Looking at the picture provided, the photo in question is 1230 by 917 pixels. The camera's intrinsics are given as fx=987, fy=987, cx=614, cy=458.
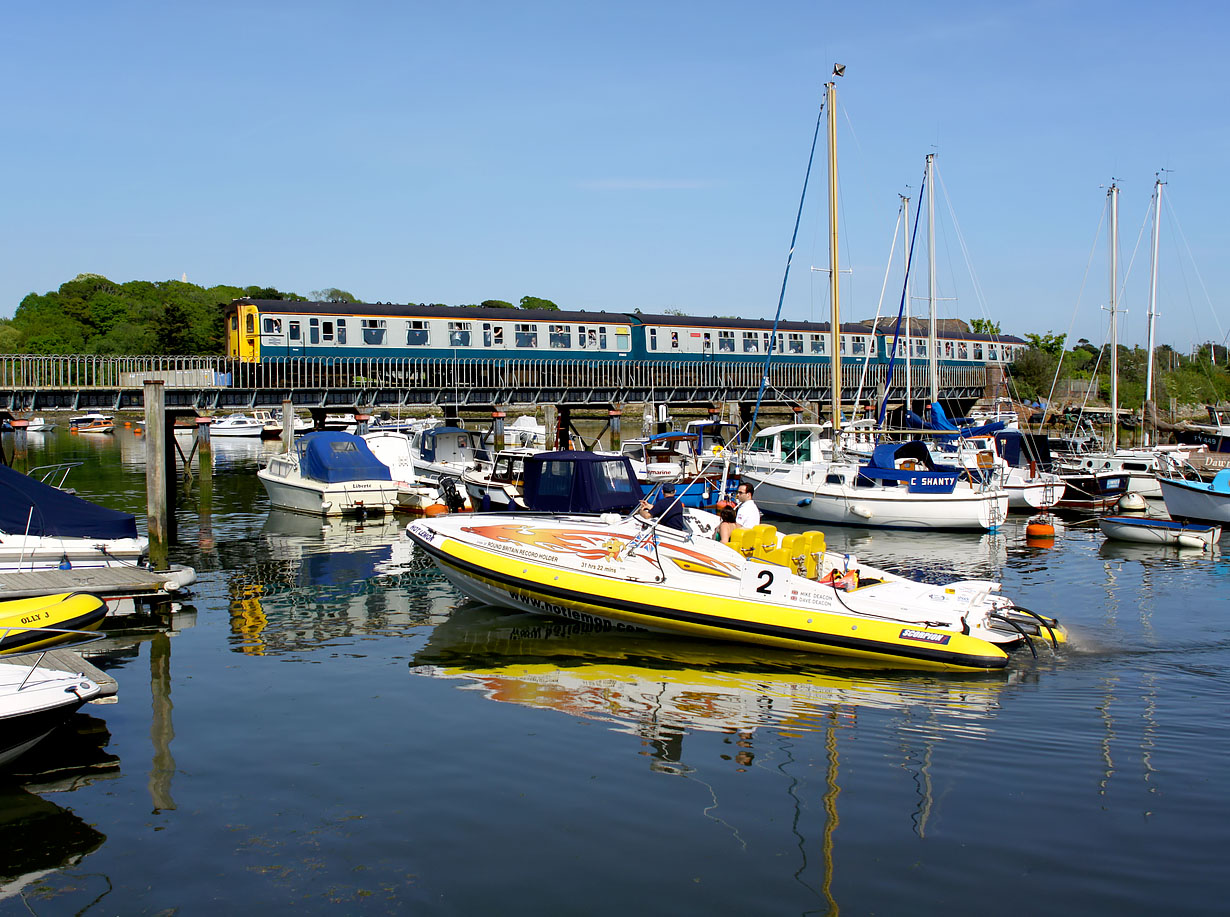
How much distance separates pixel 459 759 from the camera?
937cm

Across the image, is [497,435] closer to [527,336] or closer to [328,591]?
[527,336]

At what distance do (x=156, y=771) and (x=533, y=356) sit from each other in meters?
45.5

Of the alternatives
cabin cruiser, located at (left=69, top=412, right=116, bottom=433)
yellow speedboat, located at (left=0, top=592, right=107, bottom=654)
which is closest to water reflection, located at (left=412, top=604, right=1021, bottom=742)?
yellow speedboat, located at (left=0, top=592, right=107, bottom=654)

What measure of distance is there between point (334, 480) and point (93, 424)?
55985mm

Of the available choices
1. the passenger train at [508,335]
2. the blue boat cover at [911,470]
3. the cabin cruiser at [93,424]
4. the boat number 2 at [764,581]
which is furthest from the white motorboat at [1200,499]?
the cabin cruiser at [93,424]

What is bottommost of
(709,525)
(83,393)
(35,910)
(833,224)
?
(35,910)

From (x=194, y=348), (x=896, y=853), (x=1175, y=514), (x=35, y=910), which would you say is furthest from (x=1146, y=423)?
(x=194, y=348)

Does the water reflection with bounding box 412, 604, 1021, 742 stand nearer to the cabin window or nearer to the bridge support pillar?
the bridge support pillar

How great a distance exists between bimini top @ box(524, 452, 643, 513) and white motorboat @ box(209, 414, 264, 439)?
52.3m

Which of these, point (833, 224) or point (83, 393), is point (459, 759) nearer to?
point (833, 224)

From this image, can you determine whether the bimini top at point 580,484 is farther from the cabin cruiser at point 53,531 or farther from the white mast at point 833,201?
the white mast at point 833,201

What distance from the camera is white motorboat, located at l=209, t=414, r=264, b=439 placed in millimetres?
68312

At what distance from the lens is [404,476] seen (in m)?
30.0

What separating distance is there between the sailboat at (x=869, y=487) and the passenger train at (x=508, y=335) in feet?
37.0
